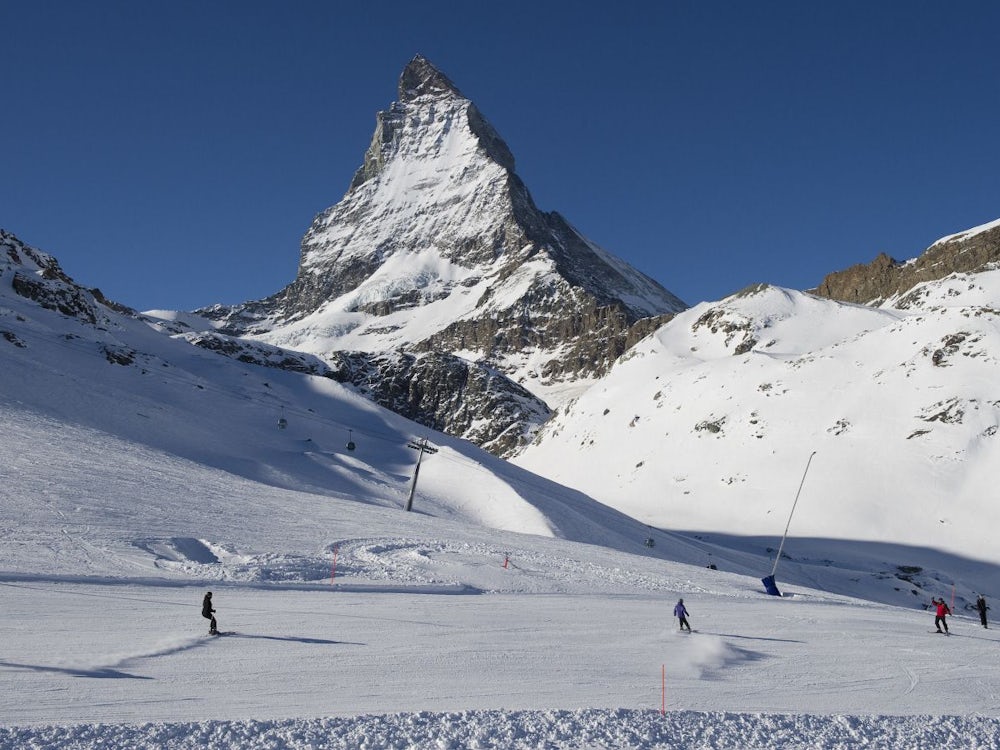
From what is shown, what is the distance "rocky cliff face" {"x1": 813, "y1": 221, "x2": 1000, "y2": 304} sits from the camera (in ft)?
389

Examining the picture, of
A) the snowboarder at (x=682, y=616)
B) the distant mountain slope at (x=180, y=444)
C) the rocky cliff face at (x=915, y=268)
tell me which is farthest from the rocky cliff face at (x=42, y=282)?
the rocky cliff face at (x=915, y=268)

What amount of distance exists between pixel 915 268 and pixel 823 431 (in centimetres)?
7138

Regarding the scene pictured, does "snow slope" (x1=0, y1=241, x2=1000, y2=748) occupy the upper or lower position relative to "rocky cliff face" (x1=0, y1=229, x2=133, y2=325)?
lower

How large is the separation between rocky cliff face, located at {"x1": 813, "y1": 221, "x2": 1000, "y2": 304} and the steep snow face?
9192mm

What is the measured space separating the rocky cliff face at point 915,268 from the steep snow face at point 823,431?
919 cm

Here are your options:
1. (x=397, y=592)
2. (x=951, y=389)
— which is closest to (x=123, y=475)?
(x=397, y=592)

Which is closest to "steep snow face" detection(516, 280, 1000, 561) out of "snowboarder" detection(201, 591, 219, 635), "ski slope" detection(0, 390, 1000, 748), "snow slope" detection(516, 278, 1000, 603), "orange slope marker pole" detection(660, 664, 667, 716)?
"snow slope" detection(516, 278, 1000, 603)

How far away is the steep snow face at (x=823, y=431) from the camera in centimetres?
7012

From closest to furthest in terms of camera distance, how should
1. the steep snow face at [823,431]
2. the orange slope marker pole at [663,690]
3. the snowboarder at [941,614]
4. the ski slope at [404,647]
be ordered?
1. the ski slope at [404,647]
2. the orange slope marker pole at [663,690]
3. the snowboarder at [941,614]
4. the steep snow face at [823,431]

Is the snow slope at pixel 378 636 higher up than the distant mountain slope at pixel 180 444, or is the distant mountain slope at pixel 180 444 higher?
the distant mountain slope at pixel 180 444

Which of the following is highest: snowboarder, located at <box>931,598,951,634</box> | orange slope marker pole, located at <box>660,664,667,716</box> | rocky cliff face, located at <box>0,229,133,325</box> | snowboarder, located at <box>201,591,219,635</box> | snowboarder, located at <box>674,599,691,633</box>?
rocky cliff face, located at <box>0,229,133,325</box>

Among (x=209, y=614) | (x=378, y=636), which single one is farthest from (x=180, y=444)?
(x=378, y=636)

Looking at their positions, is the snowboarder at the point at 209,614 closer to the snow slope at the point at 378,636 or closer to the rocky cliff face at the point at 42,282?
the snow slope at the point at 378,636

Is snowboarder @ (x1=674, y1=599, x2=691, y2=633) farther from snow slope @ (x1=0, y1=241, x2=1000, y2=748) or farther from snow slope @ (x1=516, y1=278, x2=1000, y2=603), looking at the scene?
snow slope @ (x1=516, y1=278, x2=1000, y2=603)
